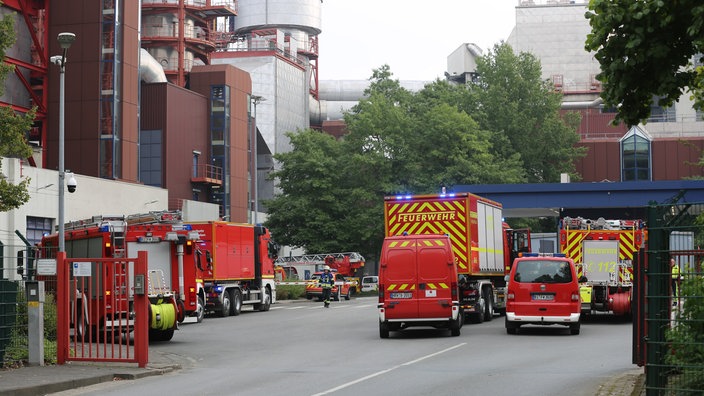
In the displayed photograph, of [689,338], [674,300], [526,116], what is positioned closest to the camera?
[689,338]

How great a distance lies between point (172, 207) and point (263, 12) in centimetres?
4093

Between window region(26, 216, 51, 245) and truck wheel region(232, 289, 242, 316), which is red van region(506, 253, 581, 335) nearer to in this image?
truck wheel region(232, 289, 242, 316)

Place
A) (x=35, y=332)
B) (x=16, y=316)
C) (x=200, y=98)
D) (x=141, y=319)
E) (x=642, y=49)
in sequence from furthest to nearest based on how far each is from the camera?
1. (x=200, y=98)
2. (x=16, y=316)
3. (x=141, y=319)
4. (x=35, y=332)
5. (x=642, y=49)

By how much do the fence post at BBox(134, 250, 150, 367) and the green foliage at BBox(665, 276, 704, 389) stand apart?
10.1 meters

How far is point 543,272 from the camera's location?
2591 centimetres

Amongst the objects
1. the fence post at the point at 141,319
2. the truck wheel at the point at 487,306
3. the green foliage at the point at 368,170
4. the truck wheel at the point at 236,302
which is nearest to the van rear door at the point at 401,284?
the truck wheel at the point at 487,306

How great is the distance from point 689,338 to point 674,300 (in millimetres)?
530

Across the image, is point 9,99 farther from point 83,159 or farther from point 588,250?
point 588,250

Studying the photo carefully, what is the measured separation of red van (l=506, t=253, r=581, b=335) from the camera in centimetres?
2556

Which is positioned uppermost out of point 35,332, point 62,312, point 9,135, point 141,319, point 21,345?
point 9,135

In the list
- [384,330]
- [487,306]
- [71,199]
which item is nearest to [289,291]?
[71,199]

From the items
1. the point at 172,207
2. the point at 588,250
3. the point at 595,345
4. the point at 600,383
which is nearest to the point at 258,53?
the point at 172,207

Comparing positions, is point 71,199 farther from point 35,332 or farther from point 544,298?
point 35,332

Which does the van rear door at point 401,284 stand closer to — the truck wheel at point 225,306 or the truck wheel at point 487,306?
the truck wheel at point 487,306
